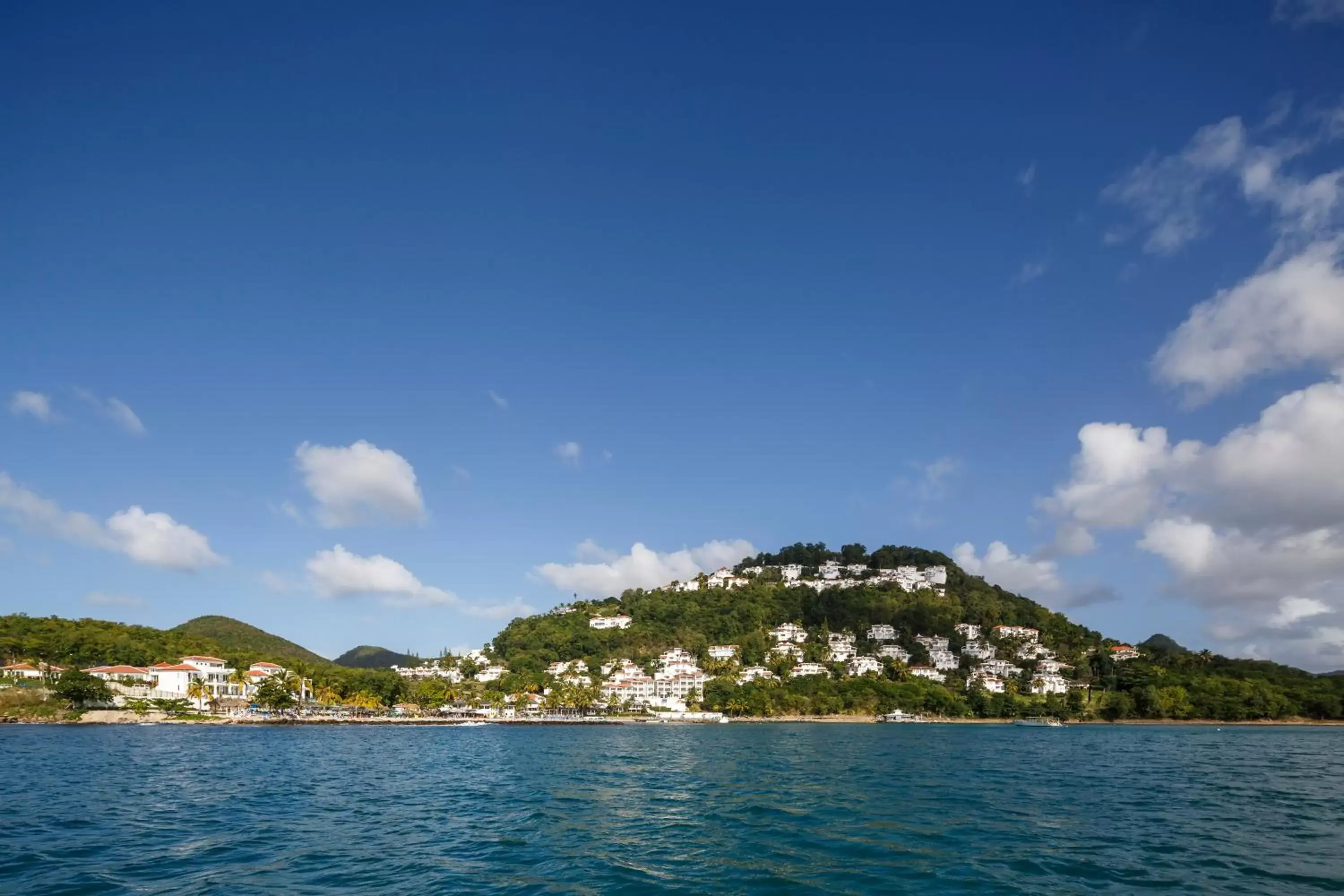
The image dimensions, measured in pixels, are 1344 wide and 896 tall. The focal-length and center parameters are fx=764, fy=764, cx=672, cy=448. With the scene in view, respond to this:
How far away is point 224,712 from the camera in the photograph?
377ft

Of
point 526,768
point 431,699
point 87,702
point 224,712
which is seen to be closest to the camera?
point 526,768

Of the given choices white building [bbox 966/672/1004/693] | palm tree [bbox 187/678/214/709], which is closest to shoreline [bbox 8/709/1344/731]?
palm tree [bbox 187/678/214/709]

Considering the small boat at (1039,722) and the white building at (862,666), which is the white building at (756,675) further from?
the small boat at (1039,722)

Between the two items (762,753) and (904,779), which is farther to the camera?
(762,753)

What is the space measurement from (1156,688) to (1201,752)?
96.3 metres

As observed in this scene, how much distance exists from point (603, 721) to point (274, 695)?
53230 mm

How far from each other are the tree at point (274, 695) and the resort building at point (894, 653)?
429 ft

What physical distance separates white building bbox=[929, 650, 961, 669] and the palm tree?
153m

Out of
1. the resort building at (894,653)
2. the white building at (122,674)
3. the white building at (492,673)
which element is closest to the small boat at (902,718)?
the resort building at (894,653)

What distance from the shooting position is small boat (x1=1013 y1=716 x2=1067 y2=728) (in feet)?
443

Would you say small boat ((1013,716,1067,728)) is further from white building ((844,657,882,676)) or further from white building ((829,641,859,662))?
white building ((829,641,859,662))

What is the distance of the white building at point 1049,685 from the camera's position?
164 metres

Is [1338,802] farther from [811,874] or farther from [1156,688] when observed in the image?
[1156,688]

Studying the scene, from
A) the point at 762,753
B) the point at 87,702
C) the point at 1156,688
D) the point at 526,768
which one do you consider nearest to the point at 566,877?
the point at 526,768
